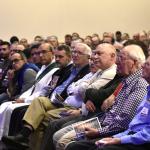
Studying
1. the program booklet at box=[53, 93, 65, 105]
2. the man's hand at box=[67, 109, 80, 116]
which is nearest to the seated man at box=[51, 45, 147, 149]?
the man's hand at box=[67, 109, 80, 116]

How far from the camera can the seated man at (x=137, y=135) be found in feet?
9.19

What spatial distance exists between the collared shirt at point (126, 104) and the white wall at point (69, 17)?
8555 mm

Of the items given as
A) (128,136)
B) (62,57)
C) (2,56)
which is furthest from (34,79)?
(128,136)

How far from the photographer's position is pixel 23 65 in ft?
18.3

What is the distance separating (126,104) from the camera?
10.5 ft

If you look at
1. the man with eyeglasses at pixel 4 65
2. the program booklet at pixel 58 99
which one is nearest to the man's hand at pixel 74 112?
the program booklet at pixel 58 99

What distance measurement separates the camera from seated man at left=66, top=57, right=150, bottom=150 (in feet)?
9.19

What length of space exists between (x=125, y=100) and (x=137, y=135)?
0.51 metres

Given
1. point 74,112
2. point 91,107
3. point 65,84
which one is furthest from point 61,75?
point 91,107

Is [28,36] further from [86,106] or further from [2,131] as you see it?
[86,106]

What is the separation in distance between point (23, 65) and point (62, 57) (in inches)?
29.4

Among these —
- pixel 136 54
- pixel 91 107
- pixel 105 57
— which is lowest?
pixel 91 107

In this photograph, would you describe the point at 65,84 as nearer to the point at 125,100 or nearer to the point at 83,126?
the point at 83,126

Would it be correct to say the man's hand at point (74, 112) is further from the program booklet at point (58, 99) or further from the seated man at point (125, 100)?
the seated man at point (125, 100)
